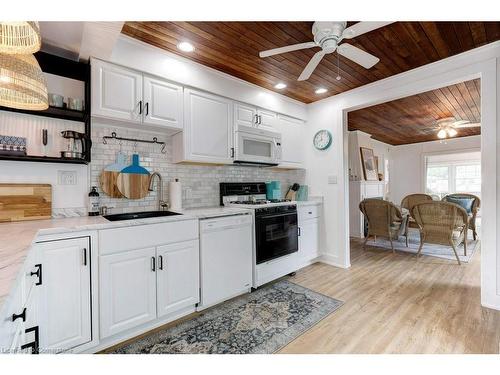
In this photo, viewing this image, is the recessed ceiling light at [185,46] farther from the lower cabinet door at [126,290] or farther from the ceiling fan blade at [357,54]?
the lower cabinet door at [126,290]

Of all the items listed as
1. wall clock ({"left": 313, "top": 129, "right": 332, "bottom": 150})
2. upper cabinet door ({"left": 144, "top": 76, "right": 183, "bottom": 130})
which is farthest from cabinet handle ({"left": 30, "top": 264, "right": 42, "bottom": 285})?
wall clock ({"left": 313, "top": 129, "right": 332, "bottom": 150})

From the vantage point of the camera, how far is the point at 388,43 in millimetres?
2072

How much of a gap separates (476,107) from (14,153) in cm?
595

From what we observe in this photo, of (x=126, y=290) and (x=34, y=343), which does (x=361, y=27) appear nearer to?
(x=126, y=290)

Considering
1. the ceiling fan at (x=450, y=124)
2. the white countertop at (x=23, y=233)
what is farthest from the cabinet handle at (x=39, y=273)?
the ceiling fan at (x=450, y=124)

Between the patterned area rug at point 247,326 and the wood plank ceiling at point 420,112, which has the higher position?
the wood plank ceiling at point 420,112

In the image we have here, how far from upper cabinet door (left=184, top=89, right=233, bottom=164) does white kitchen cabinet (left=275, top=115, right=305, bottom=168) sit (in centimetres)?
89

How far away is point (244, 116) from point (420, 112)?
3280mm

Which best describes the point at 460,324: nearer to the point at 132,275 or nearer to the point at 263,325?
the point at 263,325

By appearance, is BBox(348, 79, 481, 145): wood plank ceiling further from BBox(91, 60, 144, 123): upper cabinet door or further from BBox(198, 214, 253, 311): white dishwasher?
BBox(91, 60, 144, 123): upper cabinet door

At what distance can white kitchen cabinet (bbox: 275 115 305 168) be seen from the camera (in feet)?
11.0

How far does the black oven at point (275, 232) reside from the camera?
2.59 metres

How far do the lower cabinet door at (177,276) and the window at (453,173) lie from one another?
7.36 metres
